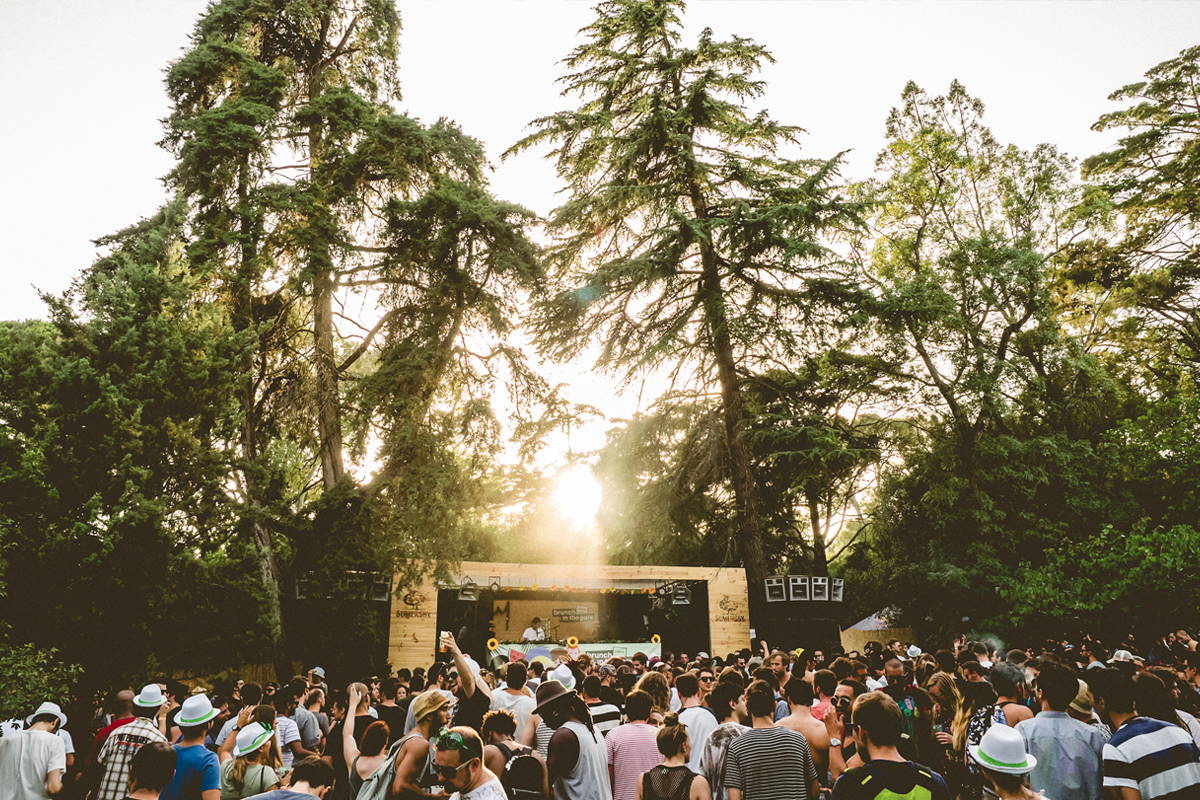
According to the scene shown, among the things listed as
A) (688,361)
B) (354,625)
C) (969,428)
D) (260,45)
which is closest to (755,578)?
(688,361)

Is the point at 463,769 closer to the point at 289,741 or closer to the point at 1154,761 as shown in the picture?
the point at 1154,761

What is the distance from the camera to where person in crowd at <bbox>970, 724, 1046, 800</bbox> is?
3094mm

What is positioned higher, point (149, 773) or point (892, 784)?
point (892, 784)

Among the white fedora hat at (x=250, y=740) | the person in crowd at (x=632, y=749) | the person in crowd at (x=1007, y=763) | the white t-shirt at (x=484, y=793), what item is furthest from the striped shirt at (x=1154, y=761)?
the white fedora hat at (x=250, y=740)

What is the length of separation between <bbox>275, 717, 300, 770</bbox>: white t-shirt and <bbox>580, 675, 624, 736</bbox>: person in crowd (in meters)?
2.86

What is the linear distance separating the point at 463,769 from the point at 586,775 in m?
1.37

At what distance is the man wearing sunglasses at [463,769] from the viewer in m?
3.47

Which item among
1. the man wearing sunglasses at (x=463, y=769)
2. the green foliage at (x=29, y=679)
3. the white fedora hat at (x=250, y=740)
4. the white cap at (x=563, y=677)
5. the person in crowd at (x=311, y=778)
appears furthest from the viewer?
the green foliage at (x=29, y=679)

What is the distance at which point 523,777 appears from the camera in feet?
14.2

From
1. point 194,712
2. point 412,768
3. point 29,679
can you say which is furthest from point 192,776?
point 29,679

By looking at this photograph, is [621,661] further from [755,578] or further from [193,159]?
[193,159]

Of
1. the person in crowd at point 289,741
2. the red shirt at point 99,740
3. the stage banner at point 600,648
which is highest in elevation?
the red shirt at point 99,740

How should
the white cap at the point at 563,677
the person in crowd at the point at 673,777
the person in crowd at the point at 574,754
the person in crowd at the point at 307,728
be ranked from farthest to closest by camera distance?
the person in crowd at the point at 307,728 → the white cap at the point at 563,677 → the person in crowd at the point at 574,754 → the person in crowd at the point at 673,777

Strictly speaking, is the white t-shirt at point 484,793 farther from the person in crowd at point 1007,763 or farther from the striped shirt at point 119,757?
the striped shirt at point 119,757
